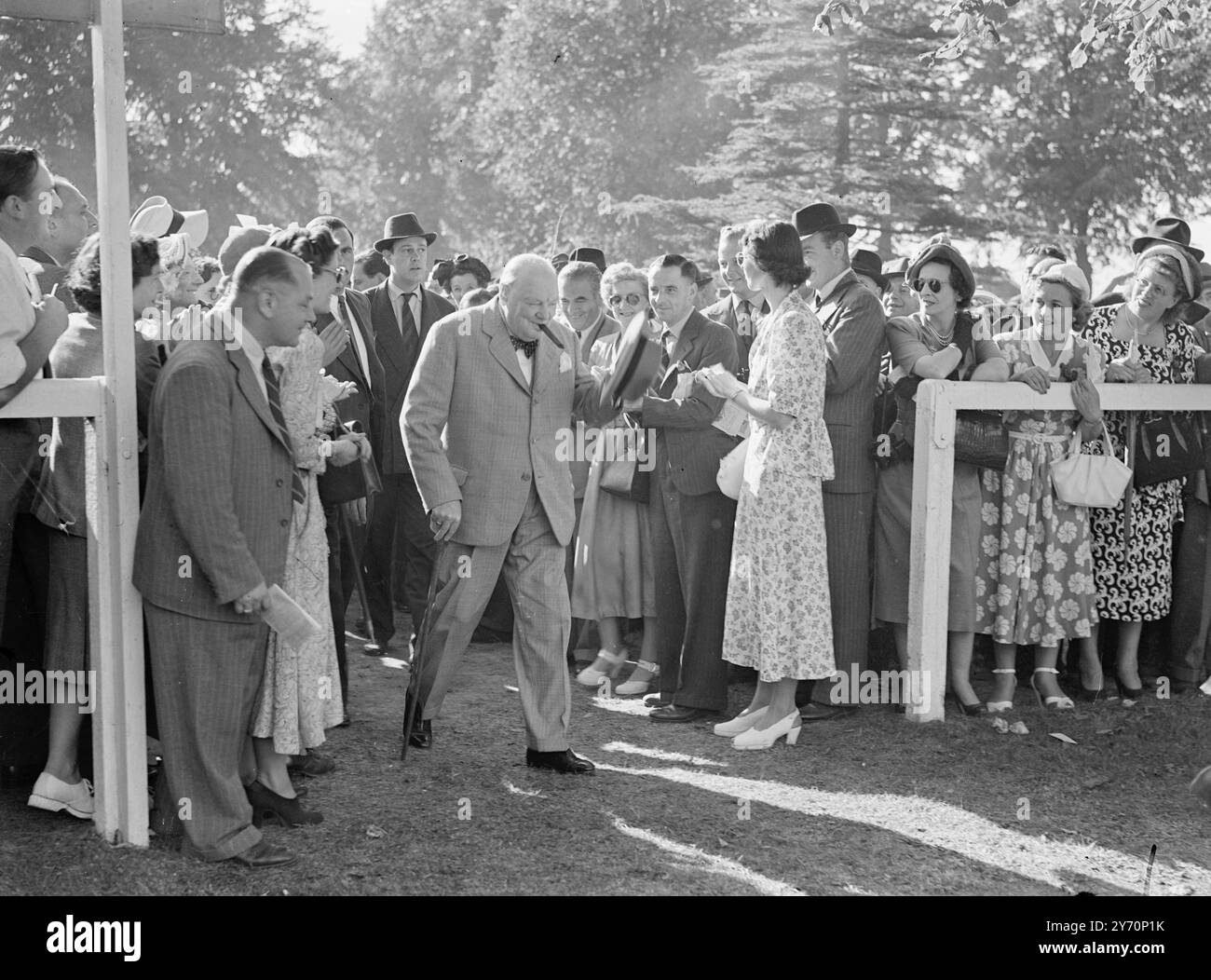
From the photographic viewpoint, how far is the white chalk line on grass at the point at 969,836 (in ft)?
15.8

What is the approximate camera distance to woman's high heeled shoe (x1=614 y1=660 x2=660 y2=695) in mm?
7406

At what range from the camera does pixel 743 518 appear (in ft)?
21.2

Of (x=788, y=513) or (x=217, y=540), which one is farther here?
(x=788, y=513)

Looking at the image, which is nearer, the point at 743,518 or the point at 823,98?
the point at 743,518

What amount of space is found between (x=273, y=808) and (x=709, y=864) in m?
1.54

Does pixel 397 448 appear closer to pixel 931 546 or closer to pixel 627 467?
pixel 627 467

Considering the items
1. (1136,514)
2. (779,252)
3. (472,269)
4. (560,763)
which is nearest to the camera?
(560,763)

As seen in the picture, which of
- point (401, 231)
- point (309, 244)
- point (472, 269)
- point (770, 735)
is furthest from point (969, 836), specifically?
point (472, 269)

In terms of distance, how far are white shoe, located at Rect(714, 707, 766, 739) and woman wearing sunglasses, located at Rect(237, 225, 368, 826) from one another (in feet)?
6.58

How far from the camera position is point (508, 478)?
5.75m

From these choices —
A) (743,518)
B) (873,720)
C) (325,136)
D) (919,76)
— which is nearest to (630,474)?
(743,518)

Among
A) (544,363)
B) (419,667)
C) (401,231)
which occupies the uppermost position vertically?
(401,231)
